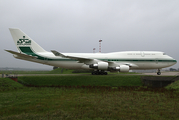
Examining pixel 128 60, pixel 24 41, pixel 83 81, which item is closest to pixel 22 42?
pixel 24 41

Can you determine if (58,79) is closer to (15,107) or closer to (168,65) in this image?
(15,107)

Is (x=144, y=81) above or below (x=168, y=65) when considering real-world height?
below

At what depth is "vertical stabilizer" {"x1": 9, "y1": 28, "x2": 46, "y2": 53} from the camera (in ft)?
63.7

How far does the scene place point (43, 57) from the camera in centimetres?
1942

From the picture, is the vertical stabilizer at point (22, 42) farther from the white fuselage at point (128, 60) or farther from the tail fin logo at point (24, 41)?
the white fuselage at point (128, 60)

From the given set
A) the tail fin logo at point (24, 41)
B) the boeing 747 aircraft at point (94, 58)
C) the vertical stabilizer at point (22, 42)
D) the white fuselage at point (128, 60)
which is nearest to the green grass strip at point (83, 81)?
the boeing 747 aircraft at point (94, 58)

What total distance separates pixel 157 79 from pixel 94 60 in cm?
760

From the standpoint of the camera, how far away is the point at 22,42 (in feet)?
64.5

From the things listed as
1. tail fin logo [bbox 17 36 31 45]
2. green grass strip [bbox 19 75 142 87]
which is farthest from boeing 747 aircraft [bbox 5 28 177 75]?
green grass strip [bbox 19 75 142 87]

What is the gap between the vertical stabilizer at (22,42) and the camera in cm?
1941

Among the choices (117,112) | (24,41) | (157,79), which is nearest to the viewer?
(117,112)

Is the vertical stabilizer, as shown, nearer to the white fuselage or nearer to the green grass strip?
the white fuselage

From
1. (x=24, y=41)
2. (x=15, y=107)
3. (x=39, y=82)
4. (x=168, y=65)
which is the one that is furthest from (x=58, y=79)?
(x=168, y=65)

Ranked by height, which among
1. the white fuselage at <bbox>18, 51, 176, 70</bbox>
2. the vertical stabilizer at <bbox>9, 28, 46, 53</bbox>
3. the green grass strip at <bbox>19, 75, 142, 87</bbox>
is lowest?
the green grass strip at <bbox>19, 75, 142, 87</bbox>
